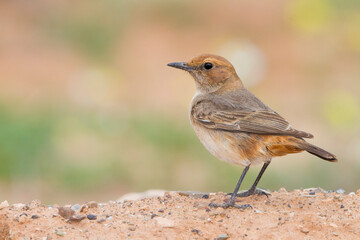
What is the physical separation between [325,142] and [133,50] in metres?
11.6

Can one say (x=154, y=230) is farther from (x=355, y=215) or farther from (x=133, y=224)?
(x=355, y=215)

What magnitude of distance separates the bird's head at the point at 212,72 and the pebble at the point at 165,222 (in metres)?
2.39

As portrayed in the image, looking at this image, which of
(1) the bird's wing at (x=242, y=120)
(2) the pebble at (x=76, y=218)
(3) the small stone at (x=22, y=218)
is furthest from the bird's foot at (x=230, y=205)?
(3) the small stone at (x=22, y=218)

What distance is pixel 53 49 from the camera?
24.6 meters

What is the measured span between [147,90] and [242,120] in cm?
1379

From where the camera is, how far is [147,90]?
21.7m

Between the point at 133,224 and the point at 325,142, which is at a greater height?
the point at 325,142

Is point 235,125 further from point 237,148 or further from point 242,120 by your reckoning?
point 237,148

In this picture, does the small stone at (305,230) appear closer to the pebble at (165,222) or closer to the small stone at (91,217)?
the pebble at (165,222)

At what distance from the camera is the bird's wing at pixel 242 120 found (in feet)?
25.3

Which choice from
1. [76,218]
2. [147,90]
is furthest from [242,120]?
[147,90]

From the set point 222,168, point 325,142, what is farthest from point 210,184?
point 325,142

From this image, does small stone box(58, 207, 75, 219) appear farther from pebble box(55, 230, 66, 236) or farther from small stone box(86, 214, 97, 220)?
pebble box(55, 230, 66, 236)

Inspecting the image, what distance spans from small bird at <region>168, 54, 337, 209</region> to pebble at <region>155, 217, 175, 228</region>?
2.45ft
